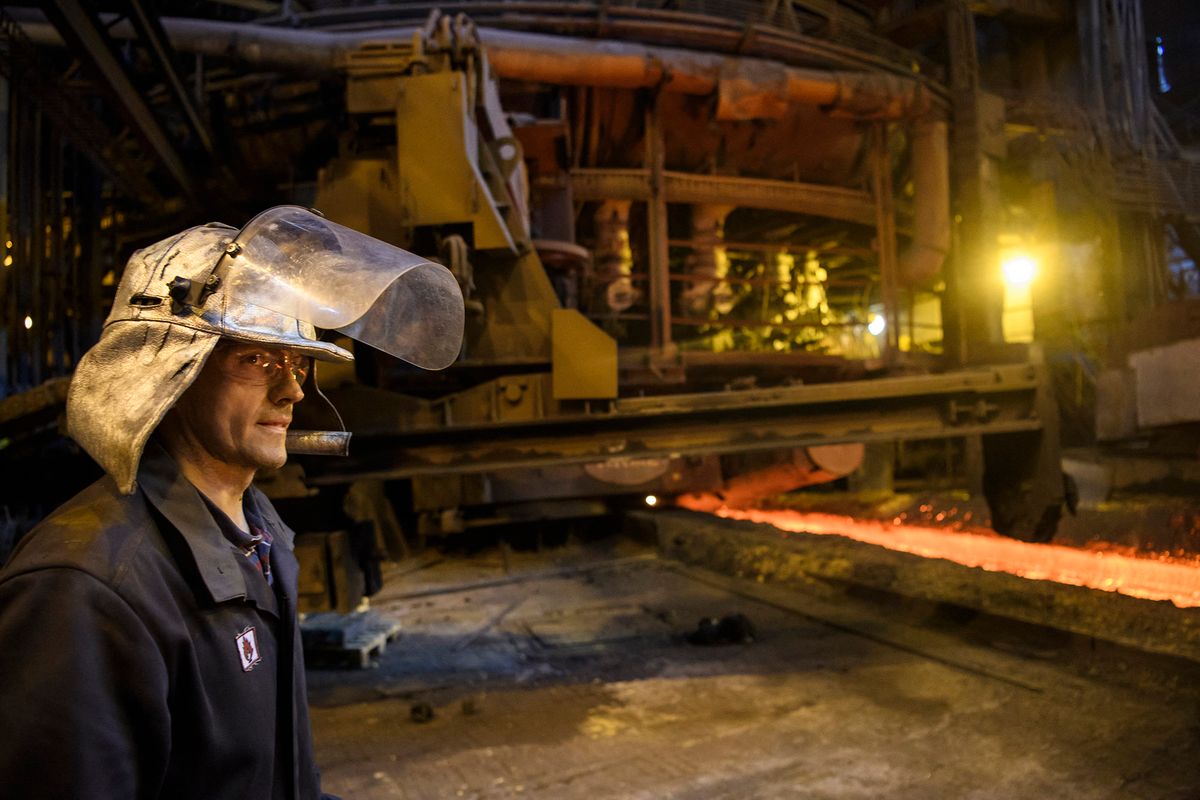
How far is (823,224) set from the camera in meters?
12.7

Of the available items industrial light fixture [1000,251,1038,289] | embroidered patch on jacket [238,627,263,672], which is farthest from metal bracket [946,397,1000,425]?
industrial light fixture [1000,251,1038,289]

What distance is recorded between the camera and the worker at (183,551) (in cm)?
85

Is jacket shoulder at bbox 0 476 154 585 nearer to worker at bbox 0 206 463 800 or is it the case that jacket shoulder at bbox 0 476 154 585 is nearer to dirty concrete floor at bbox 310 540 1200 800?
worker at bbox 0 206 463 800

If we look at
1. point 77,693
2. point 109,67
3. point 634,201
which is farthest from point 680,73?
point 77,693

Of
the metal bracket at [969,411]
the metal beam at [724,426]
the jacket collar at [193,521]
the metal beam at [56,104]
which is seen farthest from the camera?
the metal beam at [56,104]

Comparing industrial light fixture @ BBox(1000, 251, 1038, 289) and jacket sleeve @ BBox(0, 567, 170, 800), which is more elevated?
industrial light fixture @ BBox(1000, 251, 1038, 289)

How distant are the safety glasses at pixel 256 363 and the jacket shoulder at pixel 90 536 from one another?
0.23 metres

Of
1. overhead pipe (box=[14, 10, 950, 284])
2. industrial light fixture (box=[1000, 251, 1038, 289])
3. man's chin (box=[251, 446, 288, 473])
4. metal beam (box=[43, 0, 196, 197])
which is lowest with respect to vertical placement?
man's chin (box=[251, 446, 288, 473])

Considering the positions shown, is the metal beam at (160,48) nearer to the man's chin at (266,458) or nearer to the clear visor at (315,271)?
the clear visor at (315,271)

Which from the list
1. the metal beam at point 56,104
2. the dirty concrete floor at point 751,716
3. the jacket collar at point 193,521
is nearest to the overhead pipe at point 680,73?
the metal beam at point 56,104

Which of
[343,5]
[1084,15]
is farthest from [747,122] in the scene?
[1084,15]

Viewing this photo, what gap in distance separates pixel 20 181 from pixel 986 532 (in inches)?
431

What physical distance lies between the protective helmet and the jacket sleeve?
0.18m

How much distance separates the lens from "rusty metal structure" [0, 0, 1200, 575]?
14.2ft
